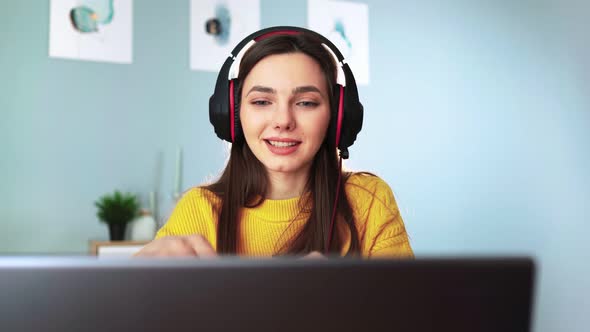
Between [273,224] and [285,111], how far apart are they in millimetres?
229

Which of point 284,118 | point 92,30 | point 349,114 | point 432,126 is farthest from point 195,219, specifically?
point 432,126

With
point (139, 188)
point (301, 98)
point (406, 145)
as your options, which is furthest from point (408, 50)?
point (301, 98)

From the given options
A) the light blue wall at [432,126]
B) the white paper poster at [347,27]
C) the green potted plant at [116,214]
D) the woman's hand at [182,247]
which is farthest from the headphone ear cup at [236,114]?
the white paper poster at [347,27]

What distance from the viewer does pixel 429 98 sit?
3.66 meters

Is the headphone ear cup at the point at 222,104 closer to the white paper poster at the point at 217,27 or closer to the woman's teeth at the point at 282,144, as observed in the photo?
the woman's teeth at the point at 282,144

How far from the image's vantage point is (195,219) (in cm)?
126

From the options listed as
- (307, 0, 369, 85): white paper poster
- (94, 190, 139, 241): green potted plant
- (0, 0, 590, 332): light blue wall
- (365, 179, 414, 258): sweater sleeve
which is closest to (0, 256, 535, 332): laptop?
(365, 179, 414, 258): sweater sleeve

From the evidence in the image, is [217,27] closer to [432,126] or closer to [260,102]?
[432,126]

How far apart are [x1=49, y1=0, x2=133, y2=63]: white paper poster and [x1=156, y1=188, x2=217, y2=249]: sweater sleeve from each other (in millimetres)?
1834

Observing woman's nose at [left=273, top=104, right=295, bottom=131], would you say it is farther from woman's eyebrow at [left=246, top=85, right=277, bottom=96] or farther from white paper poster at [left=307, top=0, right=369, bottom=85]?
white paper poster at [left=307, top=0, right=369, bottom=85]

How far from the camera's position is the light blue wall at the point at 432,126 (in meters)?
2.86

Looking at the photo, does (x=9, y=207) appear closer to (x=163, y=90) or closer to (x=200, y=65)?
(x=163, y=90)

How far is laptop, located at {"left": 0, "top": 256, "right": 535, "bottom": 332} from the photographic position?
0.42 m

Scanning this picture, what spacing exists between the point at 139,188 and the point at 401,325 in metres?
2.65
